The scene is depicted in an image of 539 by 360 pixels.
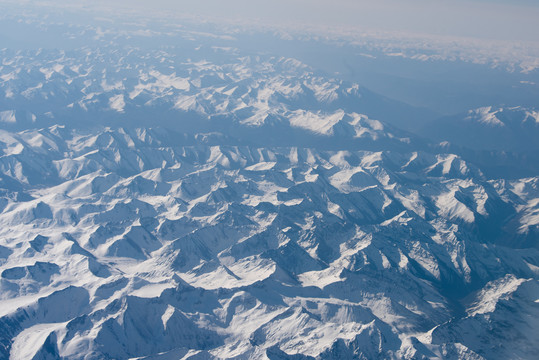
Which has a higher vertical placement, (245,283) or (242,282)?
(245,283)

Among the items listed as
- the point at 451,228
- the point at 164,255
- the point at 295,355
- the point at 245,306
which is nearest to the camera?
the point at 295,355

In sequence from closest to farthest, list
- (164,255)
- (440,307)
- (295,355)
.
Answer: (295,355)
(440,307)
(164,255)

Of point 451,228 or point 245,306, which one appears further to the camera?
point 451,228

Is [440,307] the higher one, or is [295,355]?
[295,355]

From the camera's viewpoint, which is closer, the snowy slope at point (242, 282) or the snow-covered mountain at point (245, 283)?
the snow-covered mountain at point (245, 283)

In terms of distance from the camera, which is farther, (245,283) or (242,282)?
(242,282)

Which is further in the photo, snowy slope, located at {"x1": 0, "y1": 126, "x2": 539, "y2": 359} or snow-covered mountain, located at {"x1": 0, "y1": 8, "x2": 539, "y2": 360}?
snowy slope, located at {"x1": 0, "y1": 126, "x2": 539, "y2": 359}

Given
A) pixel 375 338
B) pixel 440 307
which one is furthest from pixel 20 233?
pixel 440 307

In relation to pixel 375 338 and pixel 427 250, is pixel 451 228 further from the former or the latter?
pixel 375 338

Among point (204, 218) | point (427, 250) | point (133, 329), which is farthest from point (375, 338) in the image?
point (204, 218)
